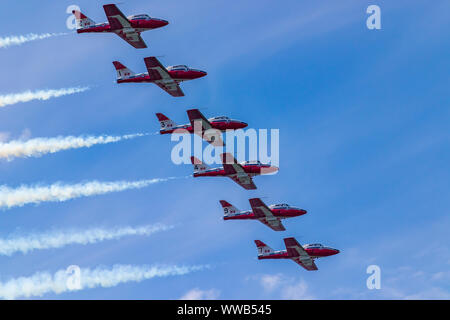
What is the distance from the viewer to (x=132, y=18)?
485 feet

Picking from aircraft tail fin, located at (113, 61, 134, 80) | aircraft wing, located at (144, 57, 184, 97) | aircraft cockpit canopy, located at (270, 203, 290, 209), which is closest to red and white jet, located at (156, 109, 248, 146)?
aircraft wing, located at (144, 57, 184, 97)

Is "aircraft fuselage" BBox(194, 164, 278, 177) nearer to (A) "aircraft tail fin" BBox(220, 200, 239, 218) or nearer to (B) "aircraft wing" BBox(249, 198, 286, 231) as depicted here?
(B) "aircraft wing" BBox(249, 198, 286, 231)

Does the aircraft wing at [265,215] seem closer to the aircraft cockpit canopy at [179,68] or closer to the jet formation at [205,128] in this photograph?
the jet formation at [205,128]

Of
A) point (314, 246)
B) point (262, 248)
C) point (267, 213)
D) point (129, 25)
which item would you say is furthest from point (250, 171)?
point (129, 25)

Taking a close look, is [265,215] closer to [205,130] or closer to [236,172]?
[236,172]

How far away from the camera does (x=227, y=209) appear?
168 metres

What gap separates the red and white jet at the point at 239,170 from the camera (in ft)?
524

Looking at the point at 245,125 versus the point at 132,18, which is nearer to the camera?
the point at 132,18

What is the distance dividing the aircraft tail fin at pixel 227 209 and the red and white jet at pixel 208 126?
1574 centimetres
